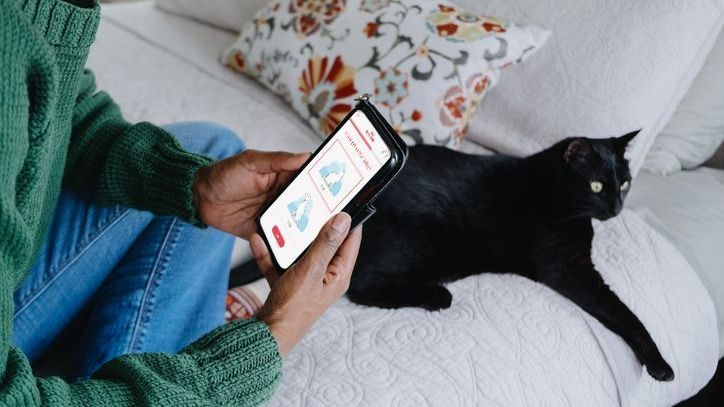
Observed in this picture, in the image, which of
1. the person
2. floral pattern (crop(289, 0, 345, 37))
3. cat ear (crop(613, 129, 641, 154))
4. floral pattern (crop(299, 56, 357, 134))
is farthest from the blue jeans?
cat ear (crop(613, 129, 641, 154))

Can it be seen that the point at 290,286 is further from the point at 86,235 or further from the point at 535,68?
the point at 535,68

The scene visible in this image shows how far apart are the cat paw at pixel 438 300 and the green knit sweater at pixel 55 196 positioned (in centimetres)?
31

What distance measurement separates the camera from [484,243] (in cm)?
94

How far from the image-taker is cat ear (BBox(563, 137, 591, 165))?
→ 36.6 inches

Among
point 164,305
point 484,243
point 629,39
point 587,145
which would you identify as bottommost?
point 164,305

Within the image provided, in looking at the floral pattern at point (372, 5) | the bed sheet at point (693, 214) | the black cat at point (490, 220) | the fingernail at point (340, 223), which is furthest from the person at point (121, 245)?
the bed sheet at point (693, 214)

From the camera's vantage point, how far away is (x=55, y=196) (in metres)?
0.71

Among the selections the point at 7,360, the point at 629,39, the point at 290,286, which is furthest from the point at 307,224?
the point at 629,39

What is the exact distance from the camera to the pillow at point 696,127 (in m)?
1.06

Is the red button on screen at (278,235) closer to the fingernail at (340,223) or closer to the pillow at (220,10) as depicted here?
the fingernail at (340,223)

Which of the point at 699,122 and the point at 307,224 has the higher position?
the point at 699,122

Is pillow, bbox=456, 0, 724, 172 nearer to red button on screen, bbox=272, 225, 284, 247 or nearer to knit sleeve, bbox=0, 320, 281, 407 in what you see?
red button on screen, bbox=272, 225, 284, 247

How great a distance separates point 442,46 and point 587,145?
28cm

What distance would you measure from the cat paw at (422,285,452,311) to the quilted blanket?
2 cm
